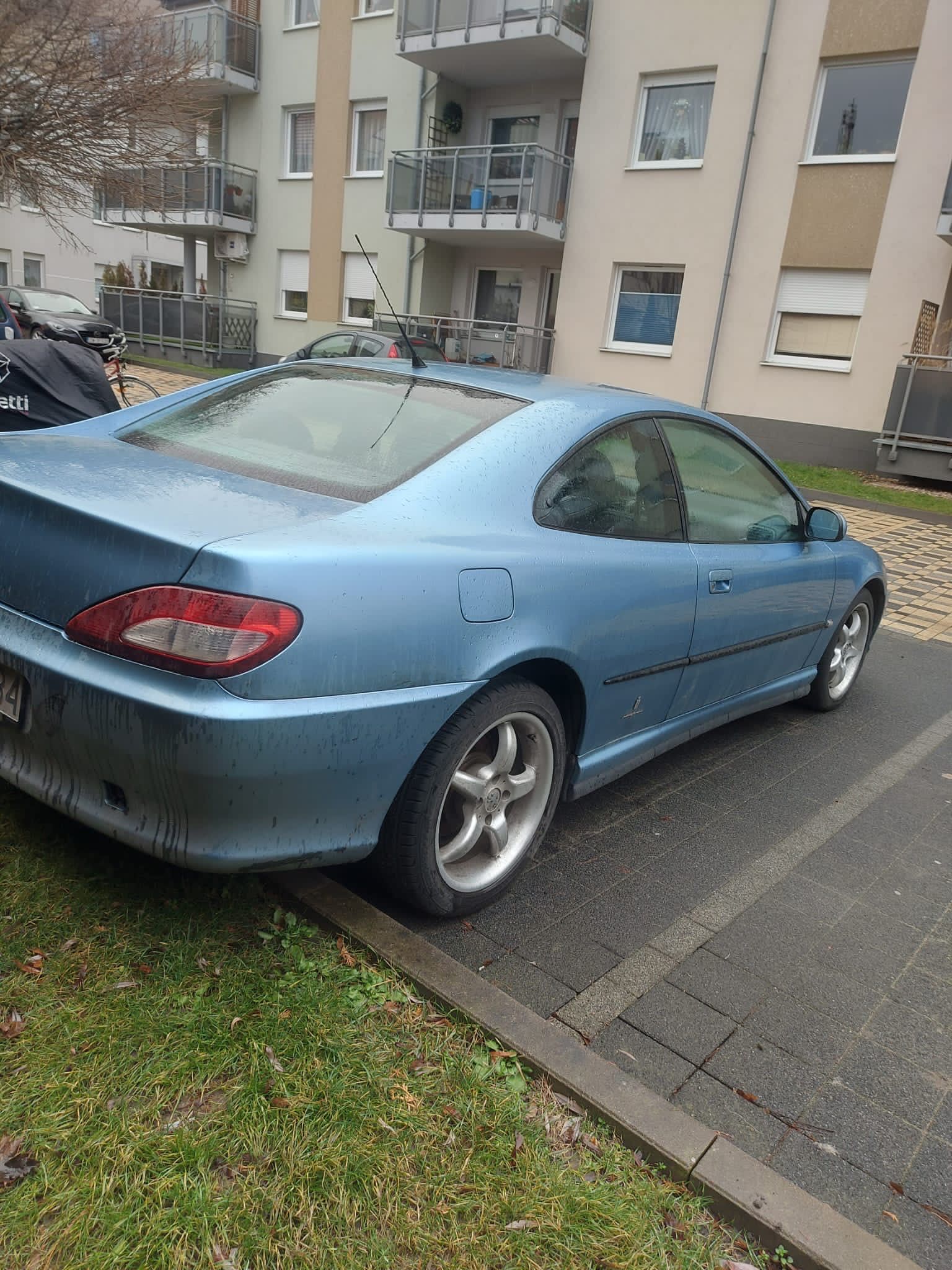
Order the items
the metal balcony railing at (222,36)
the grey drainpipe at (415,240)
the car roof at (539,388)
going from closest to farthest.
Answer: the car roof at (539,388), the grey drainpipe at (415,240), the metal balcony railing at (222,36)

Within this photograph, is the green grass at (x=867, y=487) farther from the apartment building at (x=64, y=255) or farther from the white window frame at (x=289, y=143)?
the apartment building at (x=64, y=255)

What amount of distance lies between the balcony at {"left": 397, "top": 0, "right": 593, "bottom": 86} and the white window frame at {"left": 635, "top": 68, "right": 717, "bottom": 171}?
1.49 metres

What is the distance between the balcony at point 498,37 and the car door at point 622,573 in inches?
674

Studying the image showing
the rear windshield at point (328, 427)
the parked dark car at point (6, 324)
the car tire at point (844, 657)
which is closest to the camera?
the rear windshield at point (328, 427)

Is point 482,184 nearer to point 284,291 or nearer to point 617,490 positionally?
point 284,291

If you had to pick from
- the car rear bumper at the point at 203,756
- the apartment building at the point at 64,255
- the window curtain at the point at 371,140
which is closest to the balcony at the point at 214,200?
the window curtain at the point at 371,140

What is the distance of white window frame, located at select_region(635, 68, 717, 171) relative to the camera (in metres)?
16.8

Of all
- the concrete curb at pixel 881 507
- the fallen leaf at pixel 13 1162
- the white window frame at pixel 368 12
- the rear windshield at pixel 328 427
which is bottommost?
the concrete curb at pixel 881 507

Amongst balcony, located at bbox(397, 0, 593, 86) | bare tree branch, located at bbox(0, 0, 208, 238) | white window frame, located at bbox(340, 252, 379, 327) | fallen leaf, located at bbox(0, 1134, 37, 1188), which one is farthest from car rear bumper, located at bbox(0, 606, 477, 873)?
white window frame, located at bbox(340, 252, 379, 327)

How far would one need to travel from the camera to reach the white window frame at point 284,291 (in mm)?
23938

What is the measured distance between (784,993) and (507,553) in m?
1.45

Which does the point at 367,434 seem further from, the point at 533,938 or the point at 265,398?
the point at 533,938

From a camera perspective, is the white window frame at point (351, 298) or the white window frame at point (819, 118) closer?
the white window frame at point (819, 118)

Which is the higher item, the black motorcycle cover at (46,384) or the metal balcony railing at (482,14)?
the metal balcony railing at (482,14)
